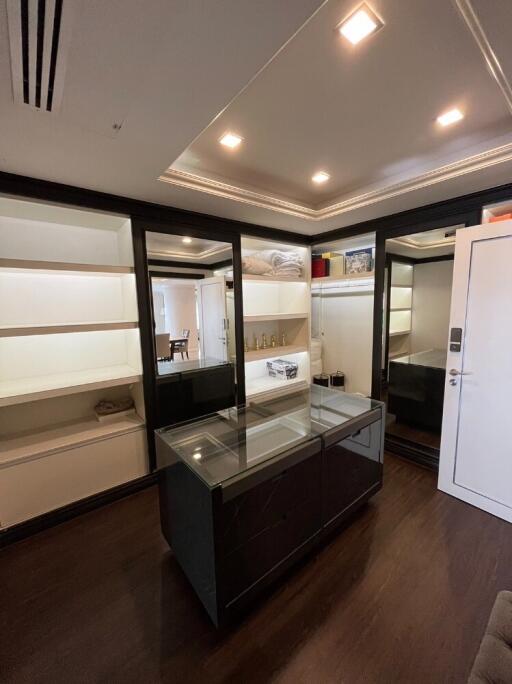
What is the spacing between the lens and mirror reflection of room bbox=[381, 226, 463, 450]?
2629 mm

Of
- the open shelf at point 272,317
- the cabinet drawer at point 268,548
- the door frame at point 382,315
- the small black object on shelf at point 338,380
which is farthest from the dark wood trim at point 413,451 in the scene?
the open shelf at point 272,317

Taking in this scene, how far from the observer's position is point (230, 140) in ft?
5.56

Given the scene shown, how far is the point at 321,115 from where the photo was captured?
1501 millimetres

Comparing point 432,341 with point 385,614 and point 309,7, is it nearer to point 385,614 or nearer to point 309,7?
Result: point 385,614

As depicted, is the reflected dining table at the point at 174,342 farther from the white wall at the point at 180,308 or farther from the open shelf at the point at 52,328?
the open shelf at the point at 52,328

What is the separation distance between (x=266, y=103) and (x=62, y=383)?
224cm

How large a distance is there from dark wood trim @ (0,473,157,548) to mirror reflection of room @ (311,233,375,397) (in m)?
2.46

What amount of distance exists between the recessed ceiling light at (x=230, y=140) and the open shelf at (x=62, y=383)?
1.81 metres

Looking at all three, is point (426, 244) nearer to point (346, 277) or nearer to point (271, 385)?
point (346, 277)

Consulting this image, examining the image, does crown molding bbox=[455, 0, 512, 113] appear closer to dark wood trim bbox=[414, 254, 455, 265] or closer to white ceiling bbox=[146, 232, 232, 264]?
dark wood trim bbox=[414, 254, 455, 265]

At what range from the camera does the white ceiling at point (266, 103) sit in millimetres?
896

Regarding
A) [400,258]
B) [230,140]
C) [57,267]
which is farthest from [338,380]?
[57,267]

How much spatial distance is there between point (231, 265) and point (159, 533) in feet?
7.61

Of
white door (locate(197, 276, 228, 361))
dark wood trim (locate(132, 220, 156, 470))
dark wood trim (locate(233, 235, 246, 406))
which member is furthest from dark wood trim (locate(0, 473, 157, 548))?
white door (locate(197, 276, 228, 361))
